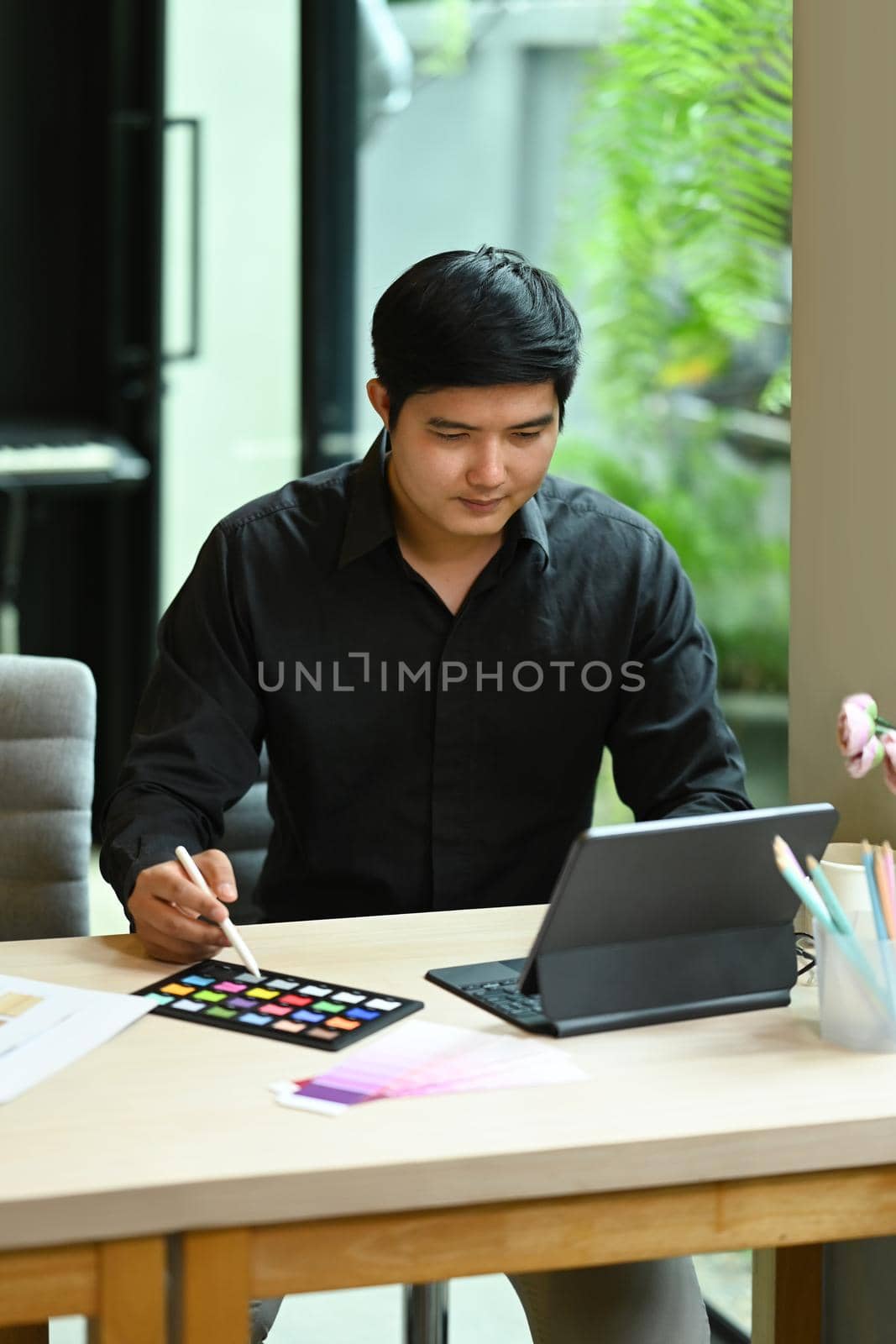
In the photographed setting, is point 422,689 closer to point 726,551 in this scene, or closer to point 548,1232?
point 548,1232

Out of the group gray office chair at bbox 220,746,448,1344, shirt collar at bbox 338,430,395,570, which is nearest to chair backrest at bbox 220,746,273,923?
gray office chair at bbox 220,746,448,1344

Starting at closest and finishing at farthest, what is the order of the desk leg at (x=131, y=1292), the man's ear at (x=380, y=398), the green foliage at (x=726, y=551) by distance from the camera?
the desk leg at (x=131, y=1292), the man's ear at (x=380, y=398), the green foliage at (x=726, y=551)

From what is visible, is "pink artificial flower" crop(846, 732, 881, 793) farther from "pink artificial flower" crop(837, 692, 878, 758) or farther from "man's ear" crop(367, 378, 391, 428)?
"man's ear" crop(367, 378, 391, 428)

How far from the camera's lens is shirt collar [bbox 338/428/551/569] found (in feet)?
6.05

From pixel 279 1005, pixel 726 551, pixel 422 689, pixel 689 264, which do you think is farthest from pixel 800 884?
pixel 689 264

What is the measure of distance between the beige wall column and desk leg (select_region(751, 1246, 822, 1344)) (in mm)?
435

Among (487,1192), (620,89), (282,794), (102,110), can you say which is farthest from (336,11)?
(487,1192)

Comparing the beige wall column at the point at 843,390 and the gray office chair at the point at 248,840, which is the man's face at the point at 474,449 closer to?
the beige wall column at the point at 843,390

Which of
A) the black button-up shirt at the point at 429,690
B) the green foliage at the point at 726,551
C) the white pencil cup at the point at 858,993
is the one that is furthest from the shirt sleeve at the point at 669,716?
the green foliage at the point at 726,551

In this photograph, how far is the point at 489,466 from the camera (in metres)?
1.64

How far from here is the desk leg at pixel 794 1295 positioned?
5.47 feet

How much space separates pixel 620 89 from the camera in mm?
3129

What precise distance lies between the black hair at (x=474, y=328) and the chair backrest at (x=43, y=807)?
536 mm

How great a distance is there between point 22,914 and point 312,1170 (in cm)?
93
